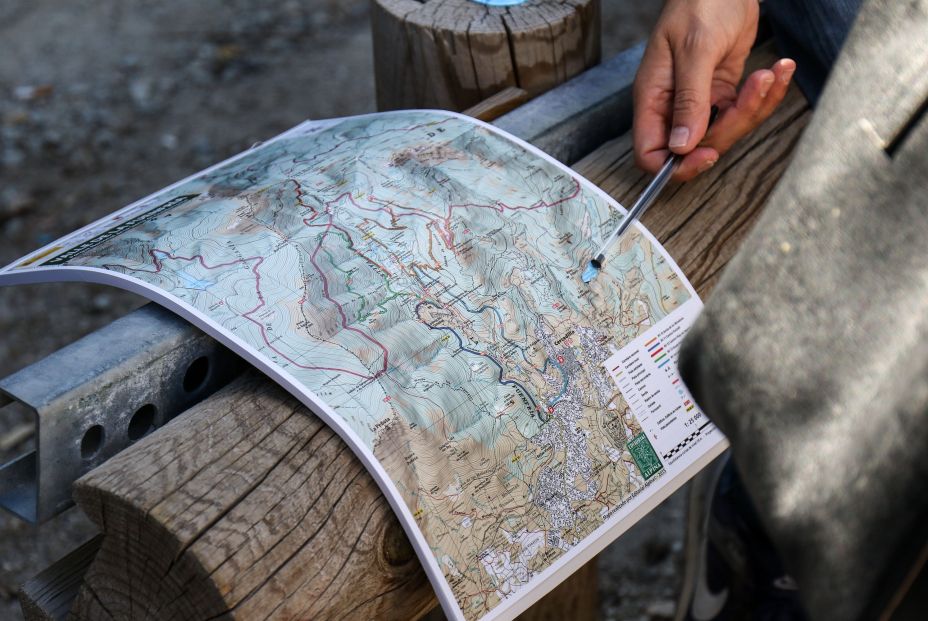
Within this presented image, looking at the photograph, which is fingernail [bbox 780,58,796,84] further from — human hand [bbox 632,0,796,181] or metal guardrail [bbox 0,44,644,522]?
metal guardrail [bbox 0,44,644,522]

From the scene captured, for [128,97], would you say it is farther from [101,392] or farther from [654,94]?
[101,392]

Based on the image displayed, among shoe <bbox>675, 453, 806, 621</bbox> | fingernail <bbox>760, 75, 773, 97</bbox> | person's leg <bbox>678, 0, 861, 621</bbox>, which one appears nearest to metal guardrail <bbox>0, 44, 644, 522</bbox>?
fingernail <bbox>760, 75, 773, 97</bbox>

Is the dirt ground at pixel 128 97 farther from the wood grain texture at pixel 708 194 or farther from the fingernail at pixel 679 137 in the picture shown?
the fingernail at pixel 679 137

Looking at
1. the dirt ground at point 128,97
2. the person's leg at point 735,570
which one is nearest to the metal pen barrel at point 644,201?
Result: the person's leg at point 735,570

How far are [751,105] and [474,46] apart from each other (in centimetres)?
52

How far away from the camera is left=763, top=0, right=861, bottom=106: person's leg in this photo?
1.78 metres

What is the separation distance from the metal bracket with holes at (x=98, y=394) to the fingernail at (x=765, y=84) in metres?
0.94

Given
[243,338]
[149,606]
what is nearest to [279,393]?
[243,338]

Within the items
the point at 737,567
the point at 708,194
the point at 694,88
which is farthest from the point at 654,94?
the point at 737,567

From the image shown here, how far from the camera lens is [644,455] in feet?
4.17

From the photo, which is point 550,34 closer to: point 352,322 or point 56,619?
point 352,322

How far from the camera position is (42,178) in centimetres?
391

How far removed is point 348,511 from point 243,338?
0.24 meters

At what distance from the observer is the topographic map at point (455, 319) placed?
1096 mm
